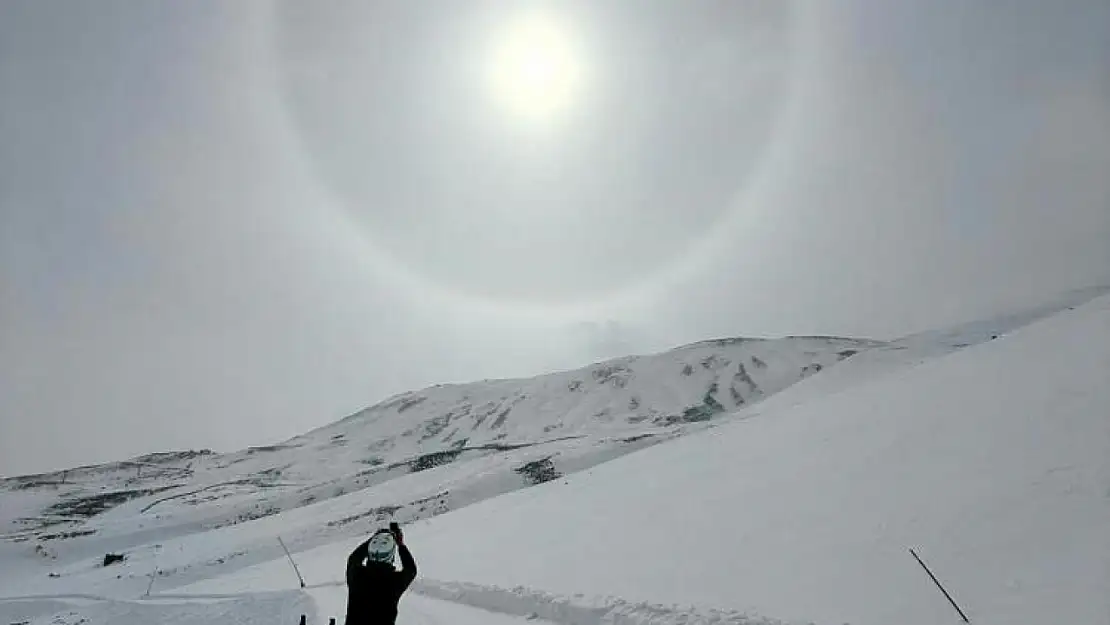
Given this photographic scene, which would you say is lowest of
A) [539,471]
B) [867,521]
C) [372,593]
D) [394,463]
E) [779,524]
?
[867,521]

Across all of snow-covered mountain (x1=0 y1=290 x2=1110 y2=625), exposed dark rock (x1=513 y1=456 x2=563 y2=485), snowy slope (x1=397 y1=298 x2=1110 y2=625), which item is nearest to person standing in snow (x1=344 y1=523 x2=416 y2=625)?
snow-covered mountain (x1=0 y1=290 x2=1110 y2=625)

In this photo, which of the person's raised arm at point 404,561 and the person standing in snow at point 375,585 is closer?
the person standing in snow at point 375,585

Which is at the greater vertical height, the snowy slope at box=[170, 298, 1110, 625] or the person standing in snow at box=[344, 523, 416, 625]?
the person standing in snow at box=[344, 523, 416, 625]

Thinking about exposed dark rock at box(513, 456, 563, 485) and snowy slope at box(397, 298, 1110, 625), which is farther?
exposed dark rock at box(513, 456, 563, 485)

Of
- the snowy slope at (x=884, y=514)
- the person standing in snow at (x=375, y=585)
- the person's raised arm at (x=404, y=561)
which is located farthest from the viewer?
the snowy slope at (x=884, y=514)

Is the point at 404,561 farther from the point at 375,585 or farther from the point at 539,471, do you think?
the point at 539,471

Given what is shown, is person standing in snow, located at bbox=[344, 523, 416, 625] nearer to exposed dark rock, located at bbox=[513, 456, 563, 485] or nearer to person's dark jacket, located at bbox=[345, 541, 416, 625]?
person's dark jacket, located at bbox=[345, 541, 416, 625]

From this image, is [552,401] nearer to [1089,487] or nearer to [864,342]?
[864,342]

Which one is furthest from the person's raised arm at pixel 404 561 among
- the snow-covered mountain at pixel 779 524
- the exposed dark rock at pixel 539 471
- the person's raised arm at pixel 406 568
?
the exposed dark rock at pixel 539 471

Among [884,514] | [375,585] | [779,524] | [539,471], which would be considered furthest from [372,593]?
[539,471]

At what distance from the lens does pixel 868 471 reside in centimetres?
1855

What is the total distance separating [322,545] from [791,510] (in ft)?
113

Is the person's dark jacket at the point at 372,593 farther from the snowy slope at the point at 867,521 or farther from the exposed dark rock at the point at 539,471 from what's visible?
the exposed dark rock at the point at 539,471

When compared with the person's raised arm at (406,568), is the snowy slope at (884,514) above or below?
below
